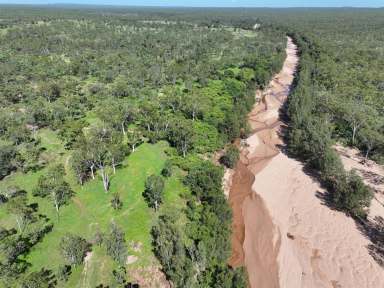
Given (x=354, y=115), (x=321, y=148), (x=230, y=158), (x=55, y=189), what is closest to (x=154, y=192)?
(x=55, y=189)

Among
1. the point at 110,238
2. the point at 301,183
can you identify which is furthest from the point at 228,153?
the point at 110,238

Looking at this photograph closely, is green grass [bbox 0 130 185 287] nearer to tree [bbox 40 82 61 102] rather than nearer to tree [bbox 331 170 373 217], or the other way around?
tree [bbox 331 170 373 217]

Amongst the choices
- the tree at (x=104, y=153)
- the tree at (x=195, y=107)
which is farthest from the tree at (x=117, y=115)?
the tree at (x=195, y=107)

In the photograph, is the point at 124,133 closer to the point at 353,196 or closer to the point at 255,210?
the point at 255,210

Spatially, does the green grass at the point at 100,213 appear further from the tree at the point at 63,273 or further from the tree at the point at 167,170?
the tree at the point at 167,170

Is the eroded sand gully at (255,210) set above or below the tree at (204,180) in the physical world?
below
